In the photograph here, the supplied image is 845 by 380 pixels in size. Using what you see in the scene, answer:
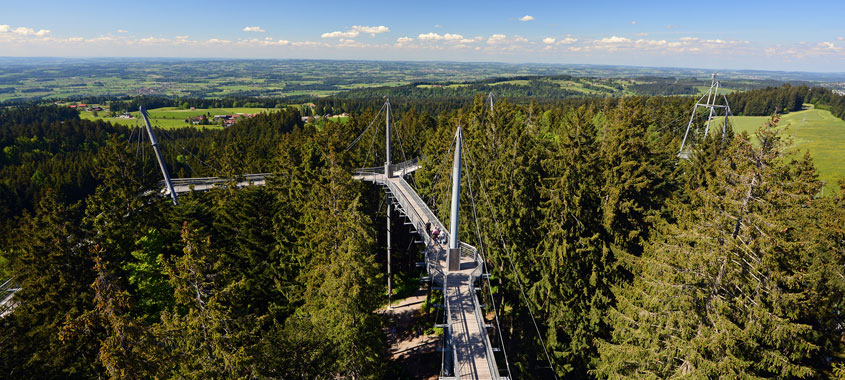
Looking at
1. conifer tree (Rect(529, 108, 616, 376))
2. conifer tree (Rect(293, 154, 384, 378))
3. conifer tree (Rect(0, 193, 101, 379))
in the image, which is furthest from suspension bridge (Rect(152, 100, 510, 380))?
conifer tree (Rect(0, 193, 101, 379))

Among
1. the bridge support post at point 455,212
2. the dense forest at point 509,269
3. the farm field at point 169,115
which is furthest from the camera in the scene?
the farm field at point 169,115

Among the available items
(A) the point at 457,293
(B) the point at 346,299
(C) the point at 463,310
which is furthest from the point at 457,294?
(B) the point at 346,299

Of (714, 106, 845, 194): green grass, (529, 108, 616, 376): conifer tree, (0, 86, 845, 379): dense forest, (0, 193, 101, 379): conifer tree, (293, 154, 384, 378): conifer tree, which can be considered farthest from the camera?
(714, 106, 845, 194): green grass

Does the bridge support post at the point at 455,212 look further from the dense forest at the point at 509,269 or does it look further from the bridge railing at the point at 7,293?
the bridge railing at the point at 7,293

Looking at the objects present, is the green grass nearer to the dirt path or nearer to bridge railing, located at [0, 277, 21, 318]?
the dirt path

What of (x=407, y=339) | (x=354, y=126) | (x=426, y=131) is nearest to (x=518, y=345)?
(x=407, y=339)

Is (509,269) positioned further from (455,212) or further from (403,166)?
(403,166)

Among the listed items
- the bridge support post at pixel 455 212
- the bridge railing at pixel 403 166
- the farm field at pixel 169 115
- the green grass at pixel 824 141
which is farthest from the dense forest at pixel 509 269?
the farm field at pixel 169 115
